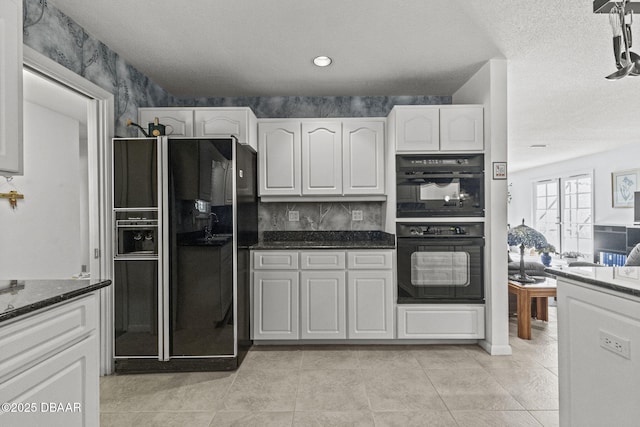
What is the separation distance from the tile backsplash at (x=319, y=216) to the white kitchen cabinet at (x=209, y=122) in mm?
882

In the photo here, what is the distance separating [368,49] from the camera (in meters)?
2.78

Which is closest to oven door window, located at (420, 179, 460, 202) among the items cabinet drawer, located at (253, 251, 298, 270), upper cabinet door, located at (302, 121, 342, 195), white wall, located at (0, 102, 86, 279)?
upper cabinet door, located at (302, 121, 342, 195)

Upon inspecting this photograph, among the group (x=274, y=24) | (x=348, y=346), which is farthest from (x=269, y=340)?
(x=274, y=24)

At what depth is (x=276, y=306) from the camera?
3.18 metres

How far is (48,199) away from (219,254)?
2.66m

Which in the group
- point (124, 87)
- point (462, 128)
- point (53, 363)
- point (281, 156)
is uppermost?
point (124, 87)

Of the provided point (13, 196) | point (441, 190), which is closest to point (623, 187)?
point (441, 190)

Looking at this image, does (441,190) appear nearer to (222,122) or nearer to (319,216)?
(319,216)

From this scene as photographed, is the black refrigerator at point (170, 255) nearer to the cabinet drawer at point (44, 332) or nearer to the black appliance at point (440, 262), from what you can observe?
the cabinet drawer at point (44, 332)

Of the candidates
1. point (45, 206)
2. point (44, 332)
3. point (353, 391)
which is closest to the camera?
point (44, 332)

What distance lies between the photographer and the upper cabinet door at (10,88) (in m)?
1.37

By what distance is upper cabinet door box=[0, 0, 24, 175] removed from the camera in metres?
1.37

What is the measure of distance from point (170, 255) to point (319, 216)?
163 centimetres

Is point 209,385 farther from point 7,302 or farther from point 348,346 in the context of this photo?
point 7,302
